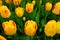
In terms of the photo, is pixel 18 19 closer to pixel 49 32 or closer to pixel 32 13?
pixel 32 13

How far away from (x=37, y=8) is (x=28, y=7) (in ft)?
0.34

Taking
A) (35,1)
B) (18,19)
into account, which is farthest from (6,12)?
(35,1)

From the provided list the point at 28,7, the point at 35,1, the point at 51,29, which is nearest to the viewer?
the point at 51,29

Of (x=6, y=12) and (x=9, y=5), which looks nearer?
(x=6, y=12)

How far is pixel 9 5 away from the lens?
2.24ft

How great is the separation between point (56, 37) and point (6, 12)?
7.2 inches

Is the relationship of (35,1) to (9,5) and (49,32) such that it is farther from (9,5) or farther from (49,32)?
(49,32)

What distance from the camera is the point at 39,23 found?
2.04ft

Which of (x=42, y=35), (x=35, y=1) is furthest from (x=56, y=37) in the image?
(x=35, y=1)

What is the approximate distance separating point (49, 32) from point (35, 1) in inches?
9.1

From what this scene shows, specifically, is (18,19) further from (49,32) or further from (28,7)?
(49,32)

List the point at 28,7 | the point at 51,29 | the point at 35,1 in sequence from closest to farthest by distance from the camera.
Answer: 1. the point at 51,29
2. the point at 28,7
3. the point at 35,1

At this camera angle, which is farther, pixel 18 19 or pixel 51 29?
pixel 18 19

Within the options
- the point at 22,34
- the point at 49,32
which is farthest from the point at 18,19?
the point at 49,32
